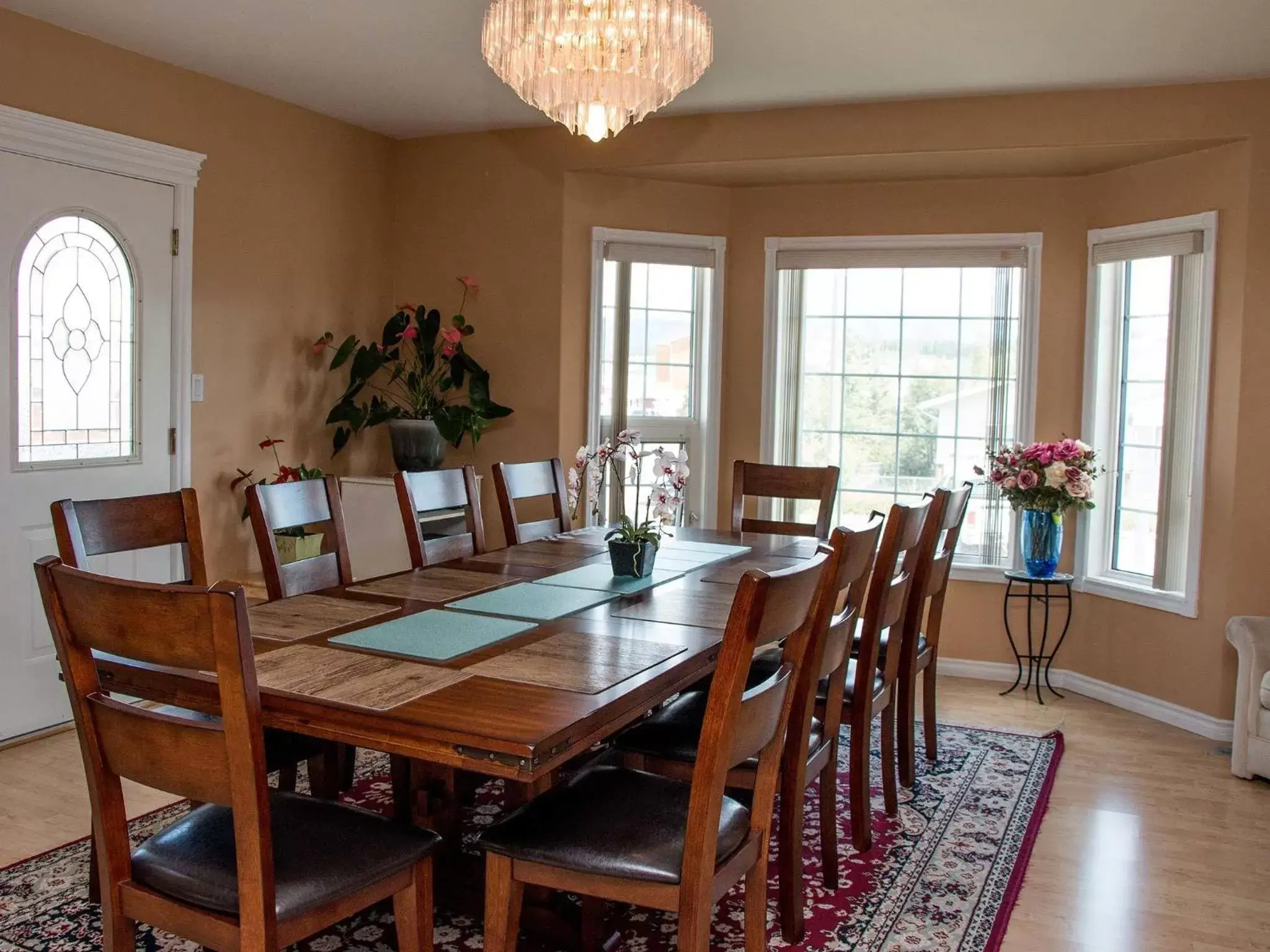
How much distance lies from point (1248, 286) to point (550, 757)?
3.76 meters

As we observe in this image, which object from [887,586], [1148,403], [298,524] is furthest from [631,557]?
[1148,403]

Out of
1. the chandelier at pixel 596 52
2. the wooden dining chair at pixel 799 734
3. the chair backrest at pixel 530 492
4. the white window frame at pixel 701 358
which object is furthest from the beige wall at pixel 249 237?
the wooden dining chair at pixel 799 734

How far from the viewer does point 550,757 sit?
1.74 m

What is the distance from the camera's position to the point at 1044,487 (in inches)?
188

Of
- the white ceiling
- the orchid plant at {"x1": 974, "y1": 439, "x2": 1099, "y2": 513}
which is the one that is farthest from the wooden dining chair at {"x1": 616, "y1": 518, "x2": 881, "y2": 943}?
the orchid plant at {"x1": 974, "y1": 439, "x2": 1099, "y2": 513}

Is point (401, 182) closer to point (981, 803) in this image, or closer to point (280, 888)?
point (981, 803)

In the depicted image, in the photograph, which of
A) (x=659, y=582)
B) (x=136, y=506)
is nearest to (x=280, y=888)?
(x=136, y=506)

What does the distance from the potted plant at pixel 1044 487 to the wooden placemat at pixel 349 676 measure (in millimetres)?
3365

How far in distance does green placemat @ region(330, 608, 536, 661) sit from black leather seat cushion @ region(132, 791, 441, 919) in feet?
1.06

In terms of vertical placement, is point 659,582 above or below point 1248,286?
below

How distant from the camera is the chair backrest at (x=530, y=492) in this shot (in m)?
3.91

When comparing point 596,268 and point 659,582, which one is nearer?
point 659,582

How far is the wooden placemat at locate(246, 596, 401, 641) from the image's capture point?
2.37m

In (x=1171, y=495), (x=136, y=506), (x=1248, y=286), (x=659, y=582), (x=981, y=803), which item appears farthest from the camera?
(x=1171, y=495)
